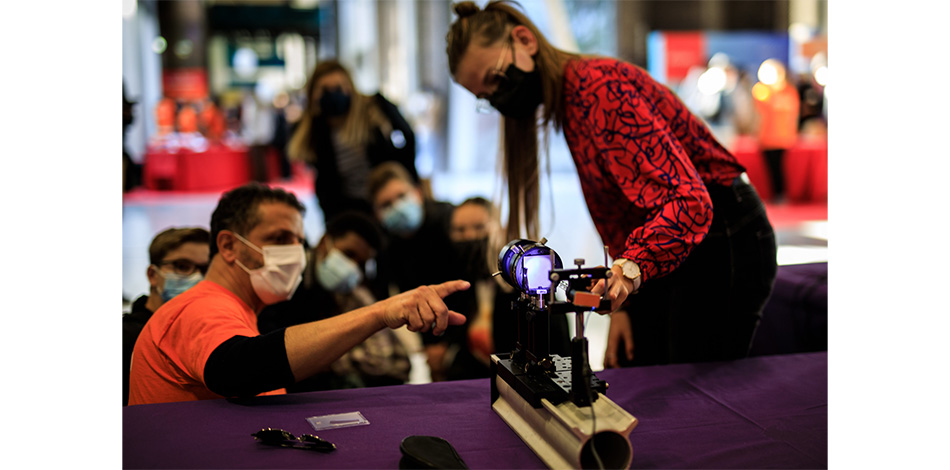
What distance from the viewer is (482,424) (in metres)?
1.51

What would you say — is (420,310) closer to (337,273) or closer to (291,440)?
(291,440)

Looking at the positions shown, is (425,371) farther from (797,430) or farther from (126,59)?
(126,59)

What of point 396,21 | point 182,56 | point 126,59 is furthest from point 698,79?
point 182,56

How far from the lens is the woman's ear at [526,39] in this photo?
6.01 feet

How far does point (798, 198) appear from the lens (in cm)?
889

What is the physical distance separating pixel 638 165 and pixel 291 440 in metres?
0.87

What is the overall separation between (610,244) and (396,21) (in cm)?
1468

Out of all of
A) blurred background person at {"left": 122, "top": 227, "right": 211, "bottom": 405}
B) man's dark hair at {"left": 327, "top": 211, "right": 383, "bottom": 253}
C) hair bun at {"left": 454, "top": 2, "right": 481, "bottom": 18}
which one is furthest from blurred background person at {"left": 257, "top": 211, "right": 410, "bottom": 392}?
hair bun at {"left": 454, "top": 2, "right": 481, "bottom": 18}

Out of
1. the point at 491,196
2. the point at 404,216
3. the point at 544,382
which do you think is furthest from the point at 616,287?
the point at 491,196

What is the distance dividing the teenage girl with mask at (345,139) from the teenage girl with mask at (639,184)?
1901 millimetres

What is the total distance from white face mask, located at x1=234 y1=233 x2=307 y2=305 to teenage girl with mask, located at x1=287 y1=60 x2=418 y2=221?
1926mm

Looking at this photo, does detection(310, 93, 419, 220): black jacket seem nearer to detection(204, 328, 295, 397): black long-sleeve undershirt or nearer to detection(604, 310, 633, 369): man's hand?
detection(604, 310, 633, 369): man's hand

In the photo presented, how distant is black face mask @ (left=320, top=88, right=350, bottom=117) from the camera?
12.7 ft

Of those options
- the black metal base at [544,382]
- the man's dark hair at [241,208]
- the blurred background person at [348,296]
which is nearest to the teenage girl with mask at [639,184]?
the black metal base at [544,382]
